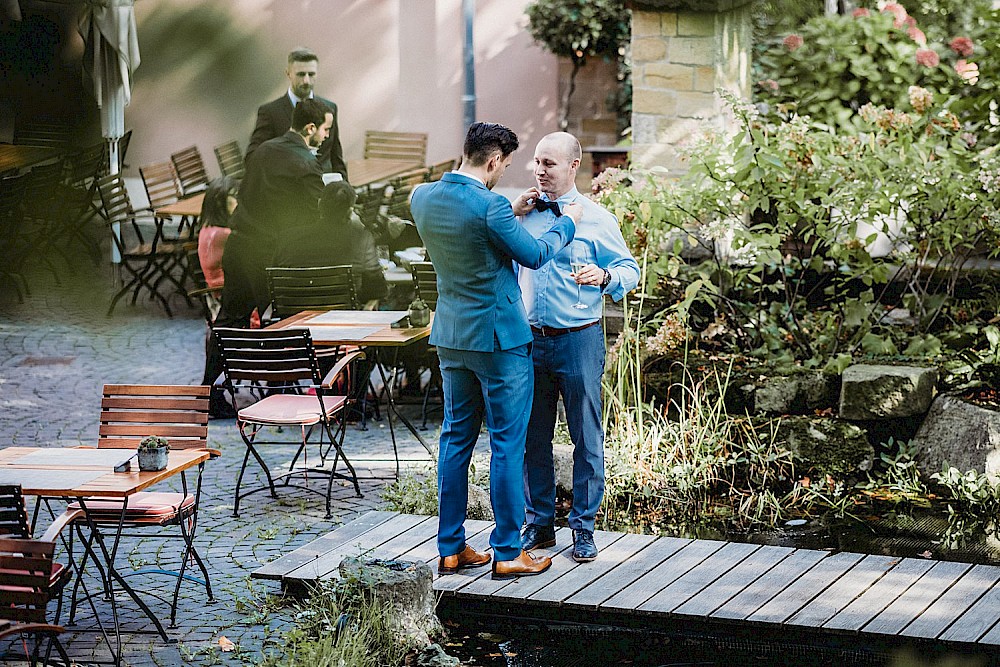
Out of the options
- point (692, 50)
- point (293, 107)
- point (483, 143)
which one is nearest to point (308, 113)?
point (293, 107)

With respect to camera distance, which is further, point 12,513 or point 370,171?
point 370,171

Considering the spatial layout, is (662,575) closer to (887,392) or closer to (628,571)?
(628,571)

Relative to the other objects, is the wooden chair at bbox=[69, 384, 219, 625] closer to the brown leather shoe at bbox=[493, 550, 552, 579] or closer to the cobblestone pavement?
the cobblestone pavement

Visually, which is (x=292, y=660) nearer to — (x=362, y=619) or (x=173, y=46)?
(x=362, y=619)

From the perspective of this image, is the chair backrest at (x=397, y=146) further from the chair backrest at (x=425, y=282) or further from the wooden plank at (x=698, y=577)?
the wooden plank at (x=698, y=577)

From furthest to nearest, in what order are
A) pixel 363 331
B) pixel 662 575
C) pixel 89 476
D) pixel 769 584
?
pixel 363 331 → pixel 662 575 → pixel 769 584 → pixel 89 476

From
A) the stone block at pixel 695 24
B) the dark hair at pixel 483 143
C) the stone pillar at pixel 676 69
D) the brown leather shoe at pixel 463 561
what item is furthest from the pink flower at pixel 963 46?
the brown leather shoe at pixel 463 561

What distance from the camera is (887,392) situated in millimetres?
7207

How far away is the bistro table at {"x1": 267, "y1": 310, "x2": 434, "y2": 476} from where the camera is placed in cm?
696

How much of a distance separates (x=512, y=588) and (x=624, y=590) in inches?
16.5

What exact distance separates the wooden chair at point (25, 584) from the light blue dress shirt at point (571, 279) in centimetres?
204

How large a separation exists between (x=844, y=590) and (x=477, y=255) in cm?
188

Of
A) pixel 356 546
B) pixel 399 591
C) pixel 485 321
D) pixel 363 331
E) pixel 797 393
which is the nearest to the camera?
pixel 399 591

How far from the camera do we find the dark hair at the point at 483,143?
188 inches
